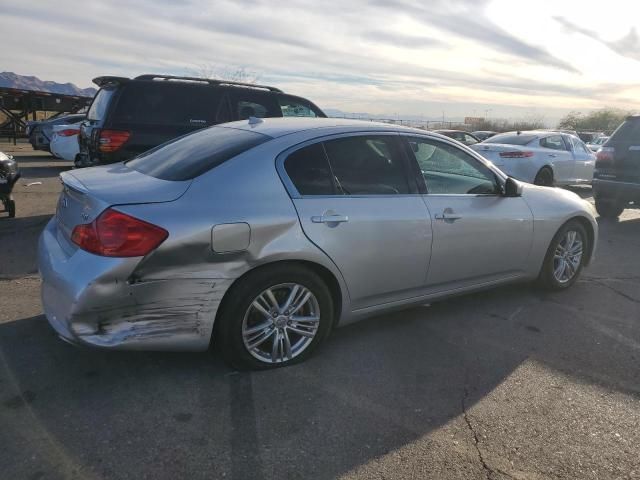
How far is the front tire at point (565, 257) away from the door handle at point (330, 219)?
7.89 feet

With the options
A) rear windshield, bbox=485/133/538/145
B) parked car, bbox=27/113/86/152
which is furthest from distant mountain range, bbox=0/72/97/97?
rear windshield, bbox=485/133/538/145

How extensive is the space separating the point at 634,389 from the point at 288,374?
7.21 feet

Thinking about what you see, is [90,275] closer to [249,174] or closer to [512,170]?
[249,174]

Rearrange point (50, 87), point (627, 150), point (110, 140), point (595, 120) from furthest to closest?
point (50, 87), point (595, 120), point (627, 150), point (110, 140)

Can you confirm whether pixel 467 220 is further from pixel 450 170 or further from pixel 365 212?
pixel 365 212

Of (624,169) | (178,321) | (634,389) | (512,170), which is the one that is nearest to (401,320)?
(634,389)

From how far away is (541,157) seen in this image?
11.7m

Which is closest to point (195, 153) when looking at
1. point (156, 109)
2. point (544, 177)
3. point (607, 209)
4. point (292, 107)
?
point (156, 109)

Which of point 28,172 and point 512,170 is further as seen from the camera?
point 28,172

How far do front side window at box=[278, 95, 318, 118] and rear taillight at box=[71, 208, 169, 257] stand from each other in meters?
5.45

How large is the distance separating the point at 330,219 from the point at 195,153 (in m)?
1.02

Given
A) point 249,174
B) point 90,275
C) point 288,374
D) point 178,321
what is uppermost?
point 249,174

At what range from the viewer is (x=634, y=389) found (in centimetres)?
345

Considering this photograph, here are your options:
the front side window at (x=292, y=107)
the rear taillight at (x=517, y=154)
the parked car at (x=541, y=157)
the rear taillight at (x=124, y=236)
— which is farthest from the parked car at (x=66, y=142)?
the rear taillight at (x=124, y=236)
